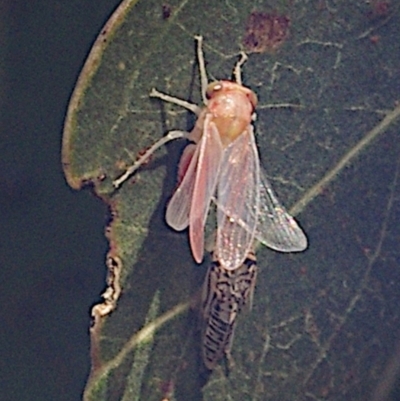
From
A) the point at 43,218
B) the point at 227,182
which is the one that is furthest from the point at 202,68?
the point at 43,218

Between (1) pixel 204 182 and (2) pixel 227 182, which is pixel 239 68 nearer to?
(1) pixel 204 182

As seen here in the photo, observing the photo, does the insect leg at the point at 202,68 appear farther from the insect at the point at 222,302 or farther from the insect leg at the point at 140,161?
the insect at the point at 222,302

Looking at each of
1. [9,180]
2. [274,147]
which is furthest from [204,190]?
[9,180]

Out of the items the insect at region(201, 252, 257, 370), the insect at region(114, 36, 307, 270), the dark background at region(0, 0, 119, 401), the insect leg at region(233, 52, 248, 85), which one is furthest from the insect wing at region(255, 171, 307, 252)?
the dark background at region(0, 0, 119, 401)

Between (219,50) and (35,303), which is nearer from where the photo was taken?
(219,50)

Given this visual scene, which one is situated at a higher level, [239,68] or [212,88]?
[239,68]

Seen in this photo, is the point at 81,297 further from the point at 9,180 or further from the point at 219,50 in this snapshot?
the point at 219,50

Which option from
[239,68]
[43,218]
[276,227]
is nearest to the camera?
[239,68]
